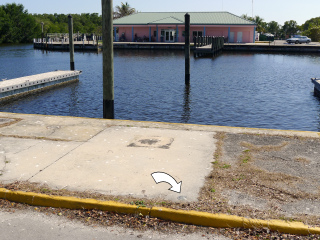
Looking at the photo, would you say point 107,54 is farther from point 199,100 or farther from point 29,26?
point 29,26

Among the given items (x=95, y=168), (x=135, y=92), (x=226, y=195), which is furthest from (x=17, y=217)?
(x=135, y=92)

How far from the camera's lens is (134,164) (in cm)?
657

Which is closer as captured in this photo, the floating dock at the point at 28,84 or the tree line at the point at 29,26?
the floating dock at the point at 28,84

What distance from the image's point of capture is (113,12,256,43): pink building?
68.7 metres

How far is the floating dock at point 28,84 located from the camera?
18.7 meters

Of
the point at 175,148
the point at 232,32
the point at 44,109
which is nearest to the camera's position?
the point at 175,148

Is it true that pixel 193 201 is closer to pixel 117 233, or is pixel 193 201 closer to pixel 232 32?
pixel 117 233

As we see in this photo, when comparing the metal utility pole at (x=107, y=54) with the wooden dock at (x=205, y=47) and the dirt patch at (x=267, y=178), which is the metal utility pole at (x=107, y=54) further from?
the wooden dock at (x=205, y=47)

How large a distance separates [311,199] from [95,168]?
3521 millimetres

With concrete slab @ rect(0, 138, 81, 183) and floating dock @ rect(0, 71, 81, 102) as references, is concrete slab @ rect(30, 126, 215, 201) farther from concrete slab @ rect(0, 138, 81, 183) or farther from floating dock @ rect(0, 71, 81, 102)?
floating dock @ rect(0, 71, 81, 102)

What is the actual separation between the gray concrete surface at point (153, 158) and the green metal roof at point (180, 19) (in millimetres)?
62224

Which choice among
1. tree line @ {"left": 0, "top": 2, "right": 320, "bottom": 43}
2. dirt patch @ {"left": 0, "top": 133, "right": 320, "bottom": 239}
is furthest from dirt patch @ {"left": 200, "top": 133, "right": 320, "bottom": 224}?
tree line @ {"left": 0, "top": 2, "right": 320, "bottom": 43}

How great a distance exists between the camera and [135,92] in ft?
74.8

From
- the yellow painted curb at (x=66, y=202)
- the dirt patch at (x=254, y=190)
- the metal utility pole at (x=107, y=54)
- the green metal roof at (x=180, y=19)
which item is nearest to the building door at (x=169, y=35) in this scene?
the green metal roof at (x=180, y=19)
